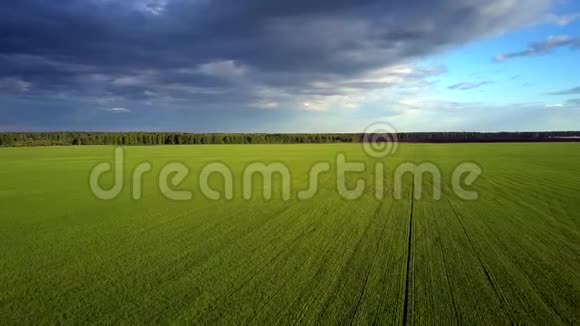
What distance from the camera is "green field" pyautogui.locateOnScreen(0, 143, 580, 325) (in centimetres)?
624

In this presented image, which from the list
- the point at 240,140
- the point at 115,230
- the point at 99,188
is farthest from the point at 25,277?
the point at 240,140

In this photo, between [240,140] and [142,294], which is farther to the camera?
[240,140]

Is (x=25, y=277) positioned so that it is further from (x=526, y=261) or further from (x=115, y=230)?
(x=526, y=261)

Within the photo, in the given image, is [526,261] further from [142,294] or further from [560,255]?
[142,294]

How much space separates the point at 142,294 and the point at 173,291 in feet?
1.74

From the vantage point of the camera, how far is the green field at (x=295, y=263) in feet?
20.5

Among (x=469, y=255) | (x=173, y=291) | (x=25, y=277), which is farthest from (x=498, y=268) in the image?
(x=25, y=277)

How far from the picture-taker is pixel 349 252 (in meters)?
9.19

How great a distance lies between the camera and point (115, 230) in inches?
479

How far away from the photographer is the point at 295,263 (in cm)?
842

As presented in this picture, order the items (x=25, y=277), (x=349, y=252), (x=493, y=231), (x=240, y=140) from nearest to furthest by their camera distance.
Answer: (x=25, y=277) → (x=349, y=252) → (x=493, y=231) → (x=240, y=140)

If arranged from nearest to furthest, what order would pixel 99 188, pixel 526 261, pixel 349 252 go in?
pixel 526 261
pixel 349 252
pixel 99 188

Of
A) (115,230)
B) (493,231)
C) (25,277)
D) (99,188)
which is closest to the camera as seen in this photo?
(25,277)

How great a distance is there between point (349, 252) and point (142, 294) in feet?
15.0
